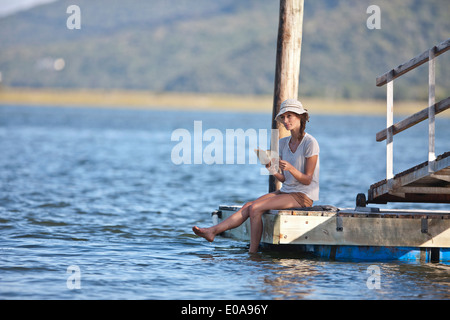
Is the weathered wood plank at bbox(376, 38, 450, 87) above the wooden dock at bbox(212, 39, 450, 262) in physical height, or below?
above

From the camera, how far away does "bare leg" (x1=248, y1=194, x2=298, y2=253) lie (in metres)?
9.71

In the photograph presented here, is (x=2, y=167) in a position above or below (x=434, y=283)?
above

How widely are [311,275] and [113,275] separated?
237 centimetres

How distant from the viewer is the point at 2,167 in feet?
89.4

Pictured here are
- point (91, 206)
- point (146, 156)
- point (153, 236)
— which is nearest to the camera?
point (153, 236)

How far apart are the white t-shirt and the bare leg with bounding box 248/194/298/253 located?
156 mm

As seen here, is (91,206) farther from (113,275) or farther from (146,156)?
(146,156)

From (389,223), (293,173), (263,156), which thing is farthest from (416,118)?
(263,156)

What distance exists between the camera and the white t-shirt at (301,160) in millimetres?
9484

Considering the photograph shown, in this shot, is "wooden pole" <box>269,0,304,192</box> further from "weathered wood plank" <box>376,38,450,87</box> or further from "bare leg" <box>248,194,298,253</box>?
"weathered wood plank" <box>376,38,450,87</box>

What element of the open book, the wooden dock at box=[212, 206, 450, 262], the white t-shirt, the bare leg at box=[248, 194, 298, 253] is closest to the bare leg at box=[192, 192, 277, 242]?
the bare leg at box=[248, 194, 298, 253]

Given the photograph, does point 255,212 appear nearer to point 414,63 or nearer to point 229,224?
point 229,224

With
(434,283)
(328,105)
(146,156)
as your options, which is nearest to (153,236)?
(434,283)

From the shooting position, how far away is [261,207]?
9.78 metres
